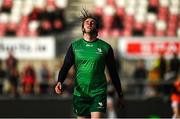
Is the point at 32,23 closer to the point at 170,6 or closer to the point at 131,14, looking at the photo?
the point at 131,14

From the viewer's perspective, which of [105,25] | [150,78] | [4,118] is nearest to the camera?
[4,118]

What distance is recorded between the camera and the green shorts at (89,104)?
764 cm

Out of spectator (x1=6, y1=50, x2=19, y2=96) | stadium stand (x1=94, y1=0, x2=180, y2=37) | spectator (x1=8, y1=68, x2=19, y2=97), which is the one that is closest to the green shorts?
spectator (x1=6, y1=50, x2=19, y2=96)

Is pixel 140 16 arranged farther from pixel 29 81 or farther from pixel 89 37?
pixel 89 37

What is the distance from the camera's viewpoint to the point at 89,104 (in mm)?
7695

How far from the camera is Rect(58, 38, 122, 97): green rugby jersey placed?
25.1 ft

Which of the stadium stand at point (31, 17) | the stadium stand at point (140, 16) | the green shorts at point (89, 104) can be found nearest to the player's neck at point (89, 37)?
the green shorts at point (89, 104)

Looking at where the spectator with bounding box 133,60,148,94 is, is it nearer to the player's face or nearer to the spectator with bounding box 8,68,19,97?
the spectator with bounding box 8,68,19,97

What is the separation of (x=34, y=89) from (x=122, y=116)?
11.7 ft

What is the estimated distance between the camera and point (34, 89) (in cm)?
1939

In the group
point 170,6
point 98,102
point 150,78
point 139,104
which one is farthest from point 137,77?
point 98,102

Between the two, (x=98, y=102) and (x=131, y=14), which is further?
(x=131, y=14)

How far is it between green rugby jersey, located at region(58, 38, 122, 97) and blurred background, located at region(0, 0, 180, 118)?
33.0 feet

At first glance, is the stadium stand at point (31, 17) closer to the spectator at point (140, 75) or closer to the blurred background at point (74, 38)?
the blurred background at point (74, 38)
